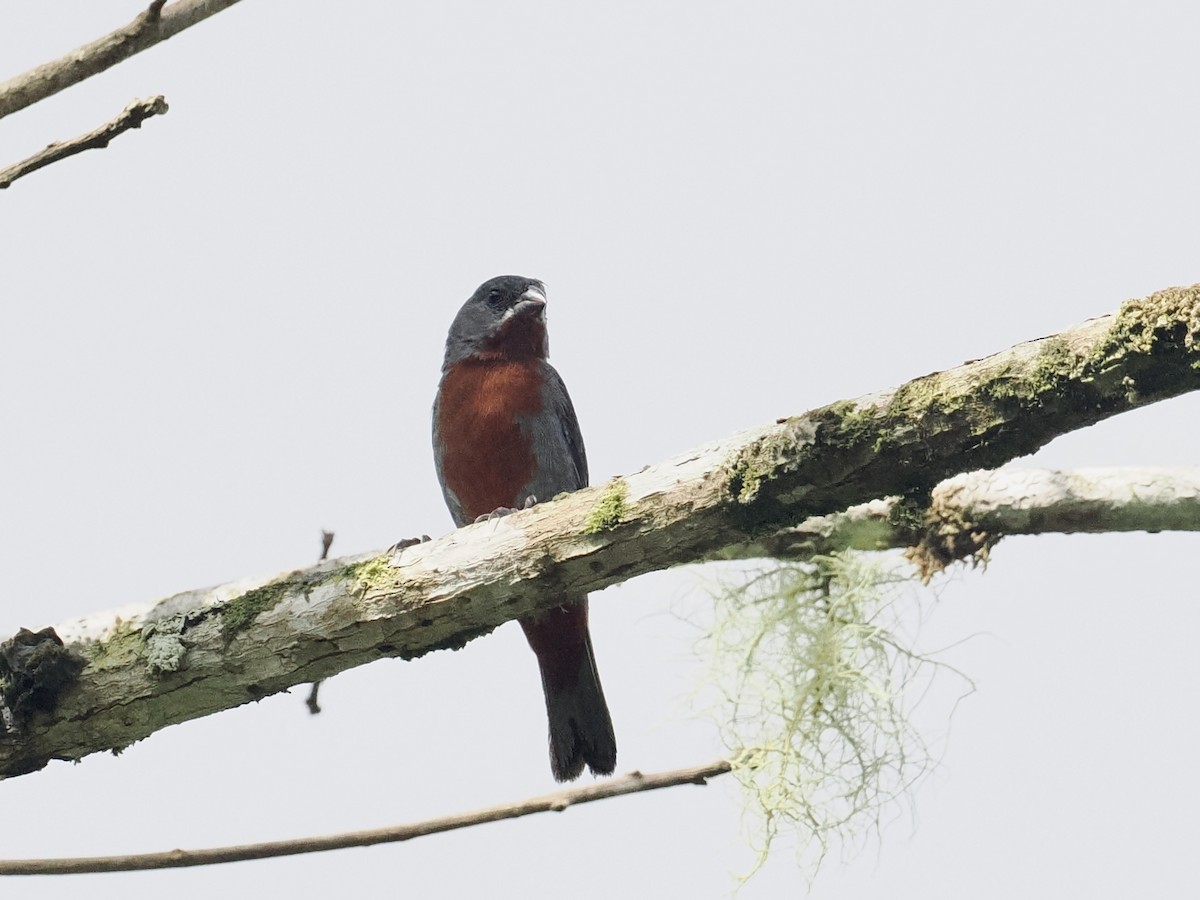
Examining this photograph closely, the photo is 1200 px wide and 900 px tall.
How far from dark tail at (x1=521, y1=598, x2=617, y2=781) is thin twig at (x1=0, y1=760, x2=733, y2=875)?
11.2ft

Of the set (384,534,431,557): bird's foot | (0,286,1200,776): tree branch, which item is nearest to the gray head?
(384,534,431,557): bird's foot

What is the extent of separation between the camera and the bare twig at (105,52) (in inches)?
105

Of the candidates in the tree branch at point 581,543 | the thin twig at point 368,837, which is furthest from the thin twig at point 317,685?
the thin twig at point 368,837

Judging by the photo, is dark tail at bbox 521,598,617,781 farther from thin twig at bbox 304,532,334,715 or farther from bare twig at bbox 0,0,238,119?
bare twig at bbox 0,0,238,119

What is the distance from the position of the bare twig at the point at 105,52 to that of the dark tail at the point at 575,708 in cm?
358

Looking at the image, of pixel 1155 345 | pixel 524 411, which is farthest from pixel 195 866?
pixel 524 411

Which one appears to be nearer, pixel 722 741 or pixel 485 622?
pixel 485 622

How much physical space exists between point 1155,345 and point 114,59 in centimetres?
217

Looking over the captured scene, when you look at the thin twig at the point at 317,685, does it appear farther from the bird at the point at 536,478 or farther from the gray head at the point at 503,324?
the gray head at the point at 503,324

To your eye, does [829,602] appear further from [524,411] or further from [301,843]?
[301,843]

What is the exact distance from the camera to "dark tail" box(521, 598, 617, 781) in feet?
19.4

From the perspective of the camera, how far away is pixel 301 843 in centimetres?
233

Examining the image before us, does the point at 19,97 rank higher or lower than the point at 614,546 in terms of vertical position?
higher

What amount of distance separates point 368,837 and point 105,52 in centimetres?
164
